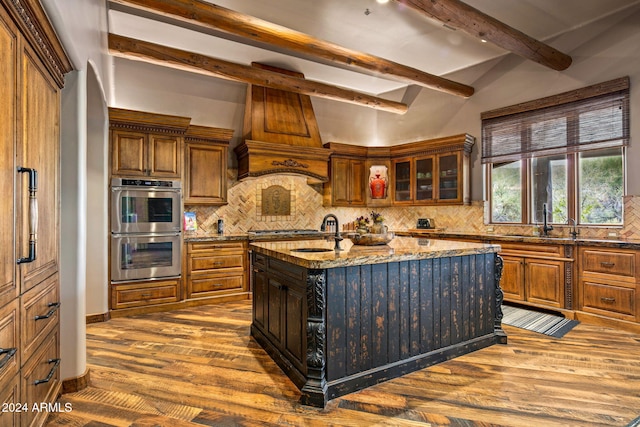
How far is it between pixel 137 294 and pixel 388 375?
326cm

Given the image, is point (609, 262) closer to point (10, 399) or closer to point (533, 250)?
point (533, 250)

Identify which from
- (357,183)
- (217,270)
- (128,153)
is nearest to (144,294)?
(217,270)

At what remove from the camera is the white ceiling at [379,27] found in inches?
155

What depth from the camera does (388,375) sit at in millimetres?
2582

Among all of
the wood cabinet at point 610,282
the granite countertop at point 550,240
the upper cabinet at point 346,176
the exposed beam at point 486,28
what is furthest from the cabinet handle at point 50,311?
the wood cabinet at point 610,282

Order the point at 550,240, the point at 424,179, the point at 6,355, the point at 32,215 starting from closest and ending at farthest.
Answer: the point at 6,355 → the point at 32,215 → the point at 550,240 → the point at 424,179

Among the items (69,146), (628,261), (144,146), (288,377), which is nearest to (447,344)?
(288,377)

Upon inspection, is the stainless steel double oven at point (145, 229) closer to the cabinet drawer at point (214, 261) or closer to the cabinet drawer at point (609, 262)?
the cabinet drawer at point (214, 261)

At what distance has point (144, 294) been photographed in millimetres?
4375

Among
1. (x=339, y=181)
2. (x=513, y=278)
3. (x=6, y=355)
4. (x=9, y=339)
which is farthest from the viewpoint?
(x=339, y=181)

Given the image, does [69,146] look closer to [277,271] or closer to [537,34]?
[277,271]

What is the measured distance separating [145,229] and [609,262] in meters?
5.25

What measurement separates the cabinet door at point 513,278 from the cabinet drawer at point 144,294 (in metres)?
4.29

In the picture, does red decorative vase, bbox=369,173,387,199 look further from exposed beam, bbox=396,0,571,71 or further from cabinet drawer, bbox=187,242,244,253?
exposed beam, bbox=396,0,571,71
